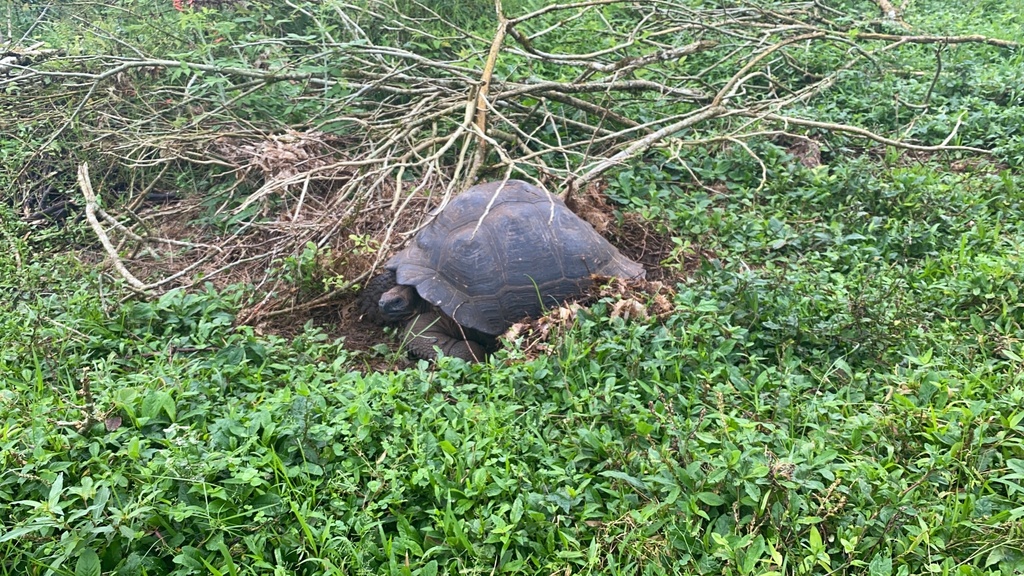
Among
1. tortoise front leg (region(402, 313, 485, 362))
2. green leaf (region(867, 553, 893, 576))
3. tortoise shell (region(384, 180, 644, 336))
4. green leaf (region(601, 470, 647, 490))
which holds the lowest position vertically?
tortoise front leg (region(402, 313, 485, 362))

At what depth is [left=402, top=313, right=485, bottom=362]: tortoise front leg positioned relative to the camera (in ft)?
11.8

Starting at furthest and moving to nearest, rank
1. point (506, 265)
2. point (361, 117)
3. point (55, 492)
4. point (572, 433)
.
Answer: point (361, 117), point (506, 265), point (572, 433), point (55, 492)

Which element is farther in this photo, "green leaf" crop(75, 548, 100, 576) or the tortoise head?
the tortoise head

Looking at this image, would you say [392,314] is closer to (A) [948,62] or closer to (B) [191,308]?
(B) [191,308]

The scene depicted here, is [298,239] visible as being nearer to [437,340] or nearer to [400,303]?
[400,303]

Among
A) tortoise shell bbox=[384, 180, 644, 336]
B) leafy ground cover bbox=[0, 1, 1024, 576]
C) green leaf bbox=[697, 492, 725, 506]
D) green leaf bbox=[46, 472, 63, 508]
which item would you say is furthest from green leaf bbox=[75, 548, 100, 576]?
tortoise shell bbox=[384, 180, 644, 336]

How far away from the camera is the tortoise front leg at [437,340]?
11.8 ft

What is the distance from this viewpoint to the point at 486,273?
140 inches

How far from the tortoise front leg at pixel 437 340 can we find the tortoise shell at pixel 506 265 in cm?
13

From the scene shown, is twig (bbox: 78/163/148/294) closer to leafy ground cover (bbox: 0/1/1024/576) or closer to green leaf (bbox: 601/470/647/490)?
leafy ground cover (bbox: 0/1/1024/576)

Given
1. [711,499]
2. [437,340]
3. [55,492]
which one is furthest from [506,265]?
[55,492]

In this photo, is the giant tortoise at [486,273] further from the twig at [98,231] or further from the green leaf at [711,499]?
the green leaf at [711,499]

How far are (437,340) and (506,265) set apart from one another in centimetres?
51

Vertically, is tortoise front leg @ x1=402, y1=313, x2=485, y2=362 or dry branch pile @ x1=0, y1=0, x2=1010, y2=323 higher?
dry branch pile @ x1=0, y1=0, x2=1010, y2=323
